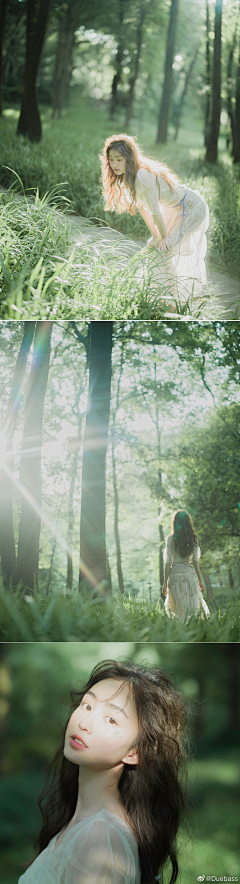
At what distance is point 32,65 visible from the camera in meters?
2.56

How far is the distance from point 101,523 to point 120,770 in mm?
756

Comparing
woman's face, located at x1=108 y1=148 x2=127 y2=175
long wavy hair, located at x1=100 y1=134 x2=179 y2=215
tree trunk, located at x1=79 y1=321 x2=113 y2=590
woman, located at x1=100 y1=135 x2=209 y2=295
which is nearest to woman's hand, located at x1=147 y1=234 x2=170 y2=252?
woman, located at x1=100 y1=135 x2=209 y2=295

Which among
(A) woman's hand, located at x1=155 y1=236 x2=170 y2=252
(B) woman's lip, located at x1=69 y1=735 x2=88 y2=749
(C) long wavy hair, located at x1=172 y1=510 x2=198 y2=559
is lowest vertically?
(B) woman's lip, located at x1=69 y1=735 x2=88 y2=749

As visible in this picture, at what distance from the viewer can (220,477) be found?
220 cm

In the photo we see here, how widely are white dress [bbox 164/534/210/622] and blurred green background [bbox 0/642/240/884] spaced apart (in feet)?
0.38

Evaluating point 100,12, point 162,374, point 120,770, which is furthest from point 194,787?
point 100,12

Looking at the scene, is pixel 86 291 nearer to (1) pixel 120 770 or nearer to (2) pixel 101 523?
(2) pixel 101 523

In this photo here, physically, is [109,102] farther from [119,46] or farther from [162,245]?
[162,245]

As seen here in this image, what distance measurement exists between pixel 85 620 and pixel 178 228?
156 cm

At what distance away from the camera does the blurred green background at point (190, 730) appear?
195 centimetres

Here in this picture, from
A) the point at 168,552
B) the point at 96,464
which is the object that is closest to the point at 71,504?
the point at 96,464

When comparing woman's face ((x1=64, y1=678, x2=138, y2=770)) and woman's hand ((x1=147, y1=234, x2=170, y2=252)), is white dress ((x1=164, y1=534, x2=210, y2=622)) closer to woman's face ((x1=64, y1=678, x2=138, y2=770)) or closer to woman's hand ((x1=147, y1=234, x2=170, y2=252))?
woman's face ((x1=64, y1=678, x2=138, y2=770))

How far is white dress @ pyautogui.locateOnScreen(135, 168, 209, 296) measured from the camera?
243 centimetres

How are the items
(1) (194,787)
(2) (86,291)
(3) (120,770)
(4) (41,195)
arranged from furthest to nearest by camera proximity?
(4) (41,195) → (2) (86,291) → (1) (194,787) → (3) (120,770)
